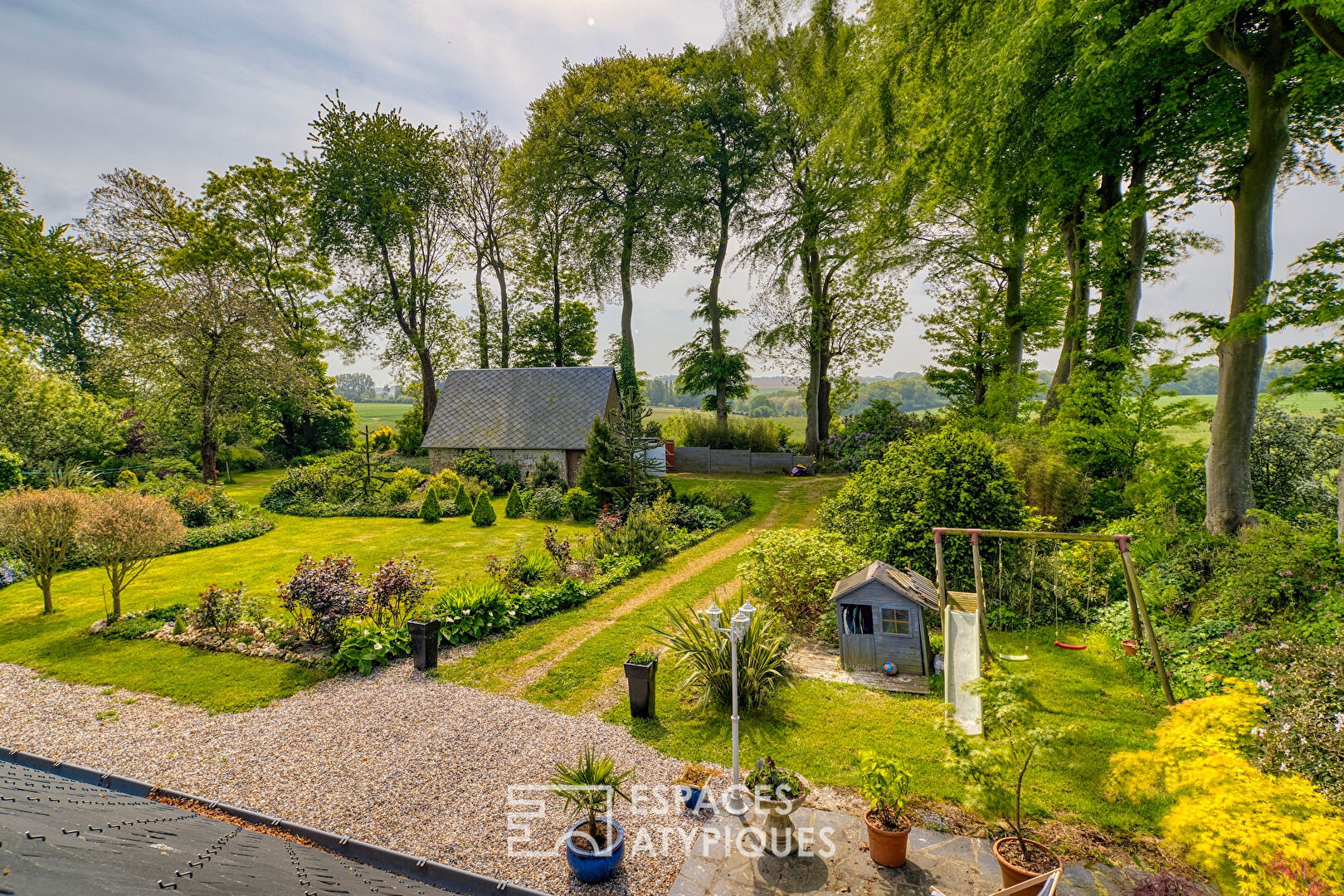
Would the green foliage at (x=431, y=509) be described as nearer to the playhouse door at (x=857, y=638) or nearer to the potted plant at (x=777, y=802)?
the playhouse door at (x=857, y=638)

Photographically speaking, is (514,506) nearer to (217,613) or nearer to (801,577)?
(217,613)

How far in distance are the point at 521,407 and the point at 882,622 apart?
21191 millimetres

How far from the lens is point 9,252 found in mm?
30312

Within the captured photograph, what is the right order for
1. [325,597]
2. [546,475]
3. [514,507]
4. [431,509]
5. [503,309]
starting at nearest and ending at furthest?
[325,597] → [431,509] → [514,507] → [546,475] → [503,309]

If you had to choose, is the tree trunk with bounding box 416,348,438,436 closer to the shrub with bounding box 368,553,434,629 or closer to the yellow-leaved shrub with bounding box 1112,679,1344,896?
the shrub with bounding box 368,553,434,629

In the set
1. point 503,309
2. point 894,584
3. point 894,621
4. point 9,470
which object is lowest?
point 894,621

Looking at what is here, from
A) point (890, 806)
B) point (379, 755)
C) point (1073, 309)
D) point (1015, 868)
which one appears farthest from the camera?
point (1073, 309)

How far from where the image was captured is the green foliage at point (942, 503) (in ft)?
34.1

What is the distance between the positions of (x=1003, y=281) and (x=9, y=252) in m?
51.7

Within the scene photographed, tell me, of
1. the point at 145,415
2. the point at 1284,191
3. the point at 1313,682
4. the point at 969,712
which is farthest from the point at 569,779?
the point at 145,415

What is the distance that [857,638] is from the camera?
8.59 metres

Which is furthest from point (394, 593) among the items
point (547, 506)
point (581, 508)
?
point (547, 506)

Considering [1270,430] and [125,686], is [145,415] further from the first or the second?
[1270,430]

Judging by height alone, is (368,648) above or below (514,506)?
below
